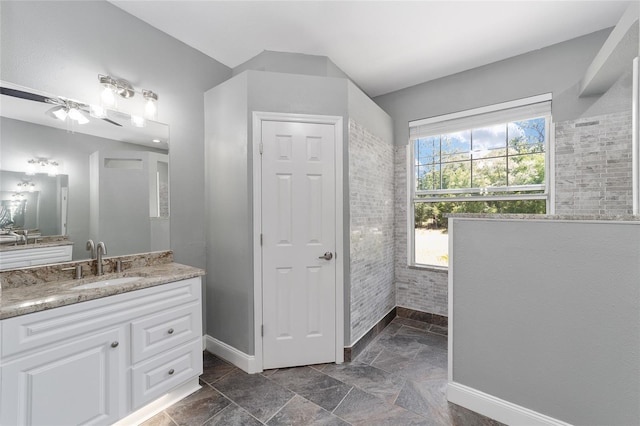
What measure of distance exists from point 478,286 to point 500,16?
2.27 metres

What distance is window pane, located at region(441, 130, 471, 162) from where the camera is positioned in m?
3.15

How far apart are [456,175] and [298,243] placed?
7.14 ft

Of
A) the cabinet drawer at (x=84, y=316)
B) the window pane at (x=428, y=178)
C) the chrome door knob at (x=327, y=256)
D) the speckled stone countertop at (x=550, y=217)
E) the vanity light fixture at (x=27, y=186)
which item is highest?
the window pane at (x=428, y=178)

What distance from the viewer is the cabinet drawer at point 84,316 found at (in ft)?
4.09

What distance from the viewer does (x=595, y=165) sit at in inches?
94.4

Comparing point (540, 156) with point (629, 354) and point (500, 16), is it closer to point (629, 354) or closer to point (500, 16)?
point (500, 16)

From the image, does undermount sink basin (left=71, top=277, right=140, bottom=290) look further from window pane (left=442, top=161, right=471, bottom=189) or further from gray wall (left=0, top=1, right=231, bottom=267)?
window pane (left=442, top=161, right=471, bottom=189)

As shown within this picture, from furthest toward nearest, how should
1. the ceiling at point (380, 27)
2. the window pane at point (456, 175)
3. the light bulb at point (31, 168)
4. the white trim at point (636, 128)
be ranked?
the window pane at point (456, 175) < the ceiling at point (380, 27) < the light bulb at point (31, 168) < the white trim at point (636, 128)

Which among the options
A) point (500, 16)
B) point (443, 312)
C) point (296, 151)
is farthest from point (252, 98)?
point (443, 312)

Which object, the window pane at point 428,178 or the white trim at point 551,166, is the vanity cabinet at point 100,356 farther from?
the white trim at point 551,166

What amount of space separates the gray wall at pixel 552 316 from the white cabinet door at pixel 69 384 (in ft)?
7.39

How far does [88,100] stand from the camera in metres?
2.00

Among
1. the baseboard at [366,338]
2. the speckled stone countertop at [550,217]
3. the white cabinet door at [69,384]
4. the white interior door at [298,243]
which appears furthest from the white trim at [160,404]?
the speckled stone countertop at [550,217]

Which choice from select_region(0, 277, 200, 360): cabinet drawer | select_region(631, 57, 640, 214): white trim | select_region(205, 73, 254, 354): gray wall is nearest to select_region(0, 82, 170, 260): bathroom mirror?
select_region(205, 73, 254, 354): gray wall
